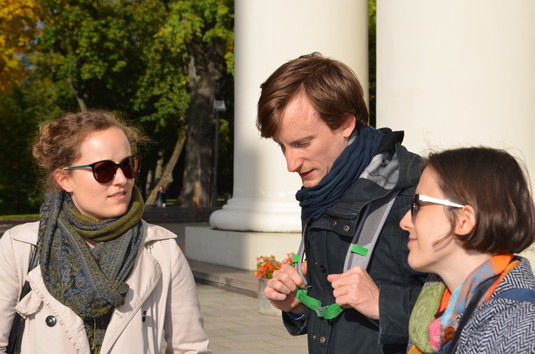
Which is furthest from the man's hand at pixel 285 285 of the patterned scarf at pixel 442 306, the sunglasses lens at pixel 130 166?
the sunglasses lens at pixel 130 166

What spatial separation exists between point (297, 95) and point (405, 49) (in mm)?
5796

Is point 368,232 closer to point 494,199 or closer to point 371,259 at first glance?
point 371,259

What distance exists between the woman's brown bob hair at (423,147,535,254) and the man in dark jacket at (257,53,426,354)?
0.54m

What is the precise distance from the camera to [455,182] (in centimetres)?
246

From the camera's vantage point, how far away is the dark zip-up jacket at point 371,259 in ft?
9.85

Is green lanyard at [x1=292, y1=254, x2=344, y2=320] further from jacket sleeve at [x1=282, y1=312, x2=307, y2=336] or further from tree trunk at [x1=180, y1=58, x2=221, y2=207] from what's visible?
tree trunk at [x1=180, y1=58, x2=221, y2=207]

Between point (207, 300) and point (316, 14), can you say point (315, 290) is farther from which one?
point (316, 14)

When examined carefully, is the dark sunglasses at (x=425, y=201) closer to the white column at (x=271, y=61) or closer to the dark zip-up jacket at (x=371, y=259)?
the dark zip-up jacket at (x=371, y=259)

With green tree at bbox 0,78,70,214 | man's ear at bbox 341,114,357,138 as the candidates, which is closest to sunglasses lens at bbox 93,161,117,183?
man's ear at bbox 341,114,357,138

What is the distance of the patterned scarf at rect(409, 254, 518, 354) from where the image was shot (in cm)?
240

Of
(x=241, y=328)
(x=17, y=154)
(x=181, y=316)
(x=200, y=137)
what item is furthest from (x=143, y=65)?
(x=181, y=316)

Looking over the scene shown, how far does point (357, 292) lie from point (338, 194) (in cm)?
39

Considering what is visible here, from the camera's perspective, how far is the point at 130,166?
3553 millimetres

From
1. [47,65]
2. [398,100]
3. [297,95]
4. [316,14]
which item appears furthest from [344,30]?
[47,65]
